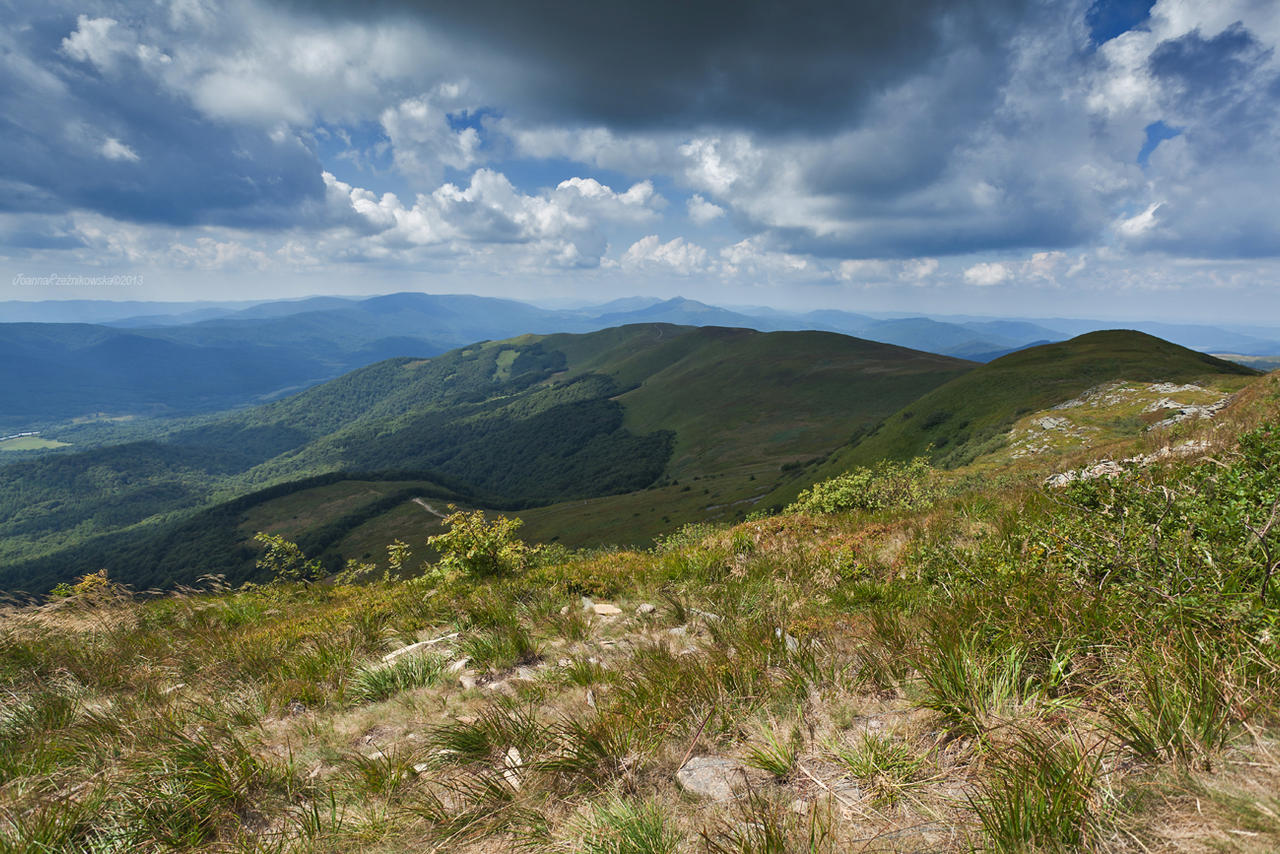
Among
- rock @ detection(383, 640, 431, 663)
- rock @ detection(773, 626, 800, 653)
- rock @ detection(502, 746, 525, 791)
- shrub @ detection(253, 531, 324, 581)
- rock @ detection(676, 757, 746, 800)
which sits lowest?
shrub @ detection(253, 531, 324, 581)

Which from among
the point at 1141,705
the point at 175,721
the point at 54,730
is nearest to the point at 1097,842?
the point at 1141,705

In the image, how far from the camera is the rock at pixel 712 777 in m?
3.45

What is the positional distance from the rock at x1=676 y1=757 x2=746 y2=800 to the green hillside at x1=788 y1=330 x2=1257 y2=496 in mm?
70473

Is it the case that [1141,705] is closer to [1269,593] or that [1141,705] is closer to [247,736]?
[1269,593]

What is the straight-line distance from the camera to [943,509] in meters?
10.3

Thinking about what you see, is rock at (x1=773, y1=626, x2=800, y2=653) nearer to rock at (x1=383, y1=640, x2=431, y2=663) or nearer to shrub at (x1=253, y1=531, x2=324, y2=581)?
rock at (x1=383, y1=640, x2=431, y2=663)

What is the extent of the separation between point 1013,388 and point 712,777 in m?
110

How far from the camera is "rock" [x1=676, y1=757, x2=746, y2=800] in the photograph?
11.3ft

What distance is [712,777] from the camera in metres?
3.60

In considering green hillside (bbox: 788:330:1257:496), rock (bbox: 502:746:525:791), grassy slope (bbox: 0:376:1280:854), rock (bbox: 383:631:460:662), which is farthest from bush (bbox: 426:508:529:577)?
green hillside (bbox: 788:330:1257:496)

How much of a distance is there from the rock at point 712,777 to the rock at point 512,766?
3.83ft

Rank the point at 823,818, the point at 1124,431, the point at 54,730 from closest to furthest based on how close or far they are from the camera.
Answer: the point at 823,818 < the point at 54,730 < the point at 1124,431

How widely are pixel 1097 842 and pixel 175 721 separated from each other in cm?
684

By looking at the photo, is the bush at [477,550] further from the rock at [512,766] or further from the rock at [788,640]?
the rock at [512,766]
